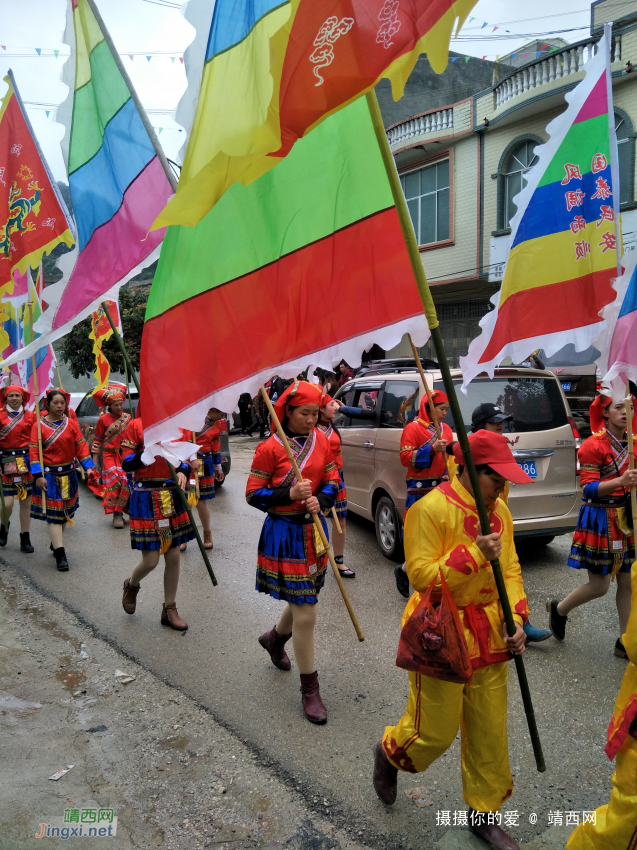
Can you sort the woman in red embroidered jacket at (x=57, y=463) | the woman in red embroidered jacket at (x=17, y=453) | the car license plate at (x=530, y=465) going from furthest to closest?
the woman in red embroidered jacket at (x=17, y=453), the woman in red embroidered jacket at (x=57, y=463), the car license plate at (x=530, y=465)

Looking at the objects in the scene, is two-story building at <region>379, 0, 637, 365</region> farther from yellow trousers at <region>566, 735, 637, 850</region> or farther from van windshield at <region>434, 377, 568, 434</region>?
yellow trousers at <region>566, 735, 637, 850</region>

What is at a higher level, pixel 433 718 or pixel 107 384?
pixel 107 384

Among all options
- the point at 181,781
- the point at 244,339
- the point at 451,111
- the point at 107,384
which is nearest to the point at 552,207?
the point at 244,339

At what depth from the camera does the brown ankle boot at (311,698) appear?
371 centimetres

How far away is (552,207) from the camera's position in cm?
401

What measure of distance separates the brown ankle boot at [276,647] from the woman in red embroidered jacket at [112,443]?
4114mm

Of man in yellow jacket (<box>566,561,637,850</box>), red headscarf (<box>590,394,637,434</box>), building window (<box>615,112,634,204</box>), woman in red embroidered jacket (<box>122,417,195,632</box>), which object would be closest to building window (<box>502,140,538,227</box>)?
building window (<box>615,112,634,204</box>)

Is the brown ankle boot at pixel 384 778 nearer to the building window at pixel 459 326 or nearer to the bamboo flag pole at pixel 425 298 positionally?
the bamboo flag pole at pixel 425 298

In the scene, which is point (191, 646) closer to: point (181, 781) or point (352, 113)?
point (181, 781)

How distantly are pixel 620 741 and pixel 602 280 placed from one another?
8.84 feet

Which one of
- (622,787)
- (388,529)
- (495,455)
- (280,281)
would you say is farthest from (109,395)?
(622,787)

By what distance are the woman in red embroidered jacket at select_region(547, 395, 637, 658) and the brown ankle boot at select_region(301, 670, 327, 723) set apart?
192 centimetres

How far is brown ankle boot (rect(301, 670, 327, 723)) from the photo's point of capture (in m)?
3.71

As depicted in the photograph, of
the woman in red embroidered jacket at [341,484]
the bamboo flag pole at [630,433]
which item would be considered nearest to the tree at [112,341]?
the woman in red embroidered jacket at [341,484]
